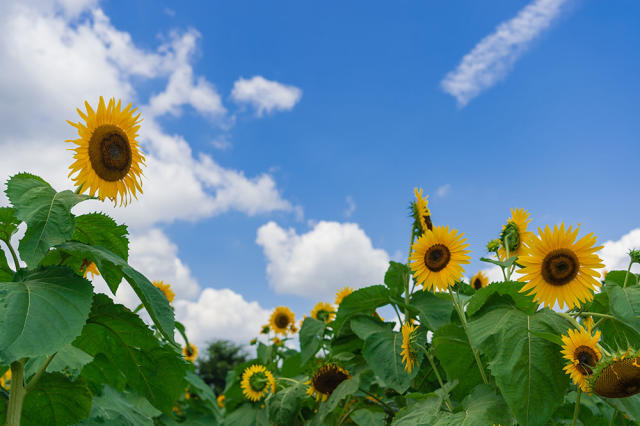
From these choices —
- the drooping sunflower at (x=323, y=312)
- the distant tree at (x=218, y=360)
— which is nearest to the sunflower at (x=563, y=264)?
the drooping sunflower at (x=323, y=312)

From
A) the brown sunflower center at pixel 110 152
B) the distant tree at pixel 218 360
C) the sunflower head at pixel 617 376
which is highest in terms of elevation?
the distant tree at pixel 218 360

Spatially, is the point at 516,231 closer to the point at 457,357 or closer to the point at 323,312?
the point at 457,357

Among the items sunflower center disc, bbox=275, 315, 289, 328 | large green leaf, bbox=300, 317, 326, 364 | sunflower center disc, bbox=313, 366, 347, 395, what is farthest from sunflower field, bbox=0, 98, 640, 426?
sunflower center disc, bbox=275, 315, 289, 328

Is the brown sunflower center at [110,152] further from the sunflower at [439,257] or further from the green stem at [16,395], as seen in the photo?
the sunflower at [439,257]

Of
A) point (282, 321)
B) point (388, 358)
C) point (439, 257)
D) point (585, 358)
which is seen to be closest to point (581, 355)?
point (585, 358)

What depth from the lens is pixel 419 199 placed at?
2.92m

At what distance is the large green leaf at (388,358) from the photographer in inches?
105

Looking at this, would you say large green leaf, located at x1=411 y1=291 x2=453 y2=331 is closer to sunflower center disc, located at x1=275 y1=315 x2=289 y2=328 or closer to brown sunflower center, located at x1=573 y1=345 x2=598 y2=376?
brown sunflower center, located at x1=573 y1=345 x2=598 y2=376

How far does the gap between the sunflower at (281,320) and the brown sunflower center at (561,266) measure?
451 centimetres

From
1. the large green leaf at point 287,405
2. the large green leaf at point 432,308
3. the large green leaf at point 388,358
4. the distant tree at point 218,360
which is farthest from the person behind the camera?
the distant tree at point 218,360

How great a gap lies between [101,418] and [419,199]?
1864mm

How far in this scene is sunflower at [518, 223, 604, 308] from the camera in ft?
6.86

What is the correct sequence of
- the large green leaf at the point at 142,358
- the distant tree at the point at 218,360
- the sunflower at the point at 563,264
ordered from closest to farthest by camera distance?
the large green leaf at the point at 142,358
the sunflower at the point at 563,264
the distant tree at the point at 218,360

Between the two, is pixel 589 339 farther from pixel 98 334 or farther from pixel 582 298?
pixel 98 334
